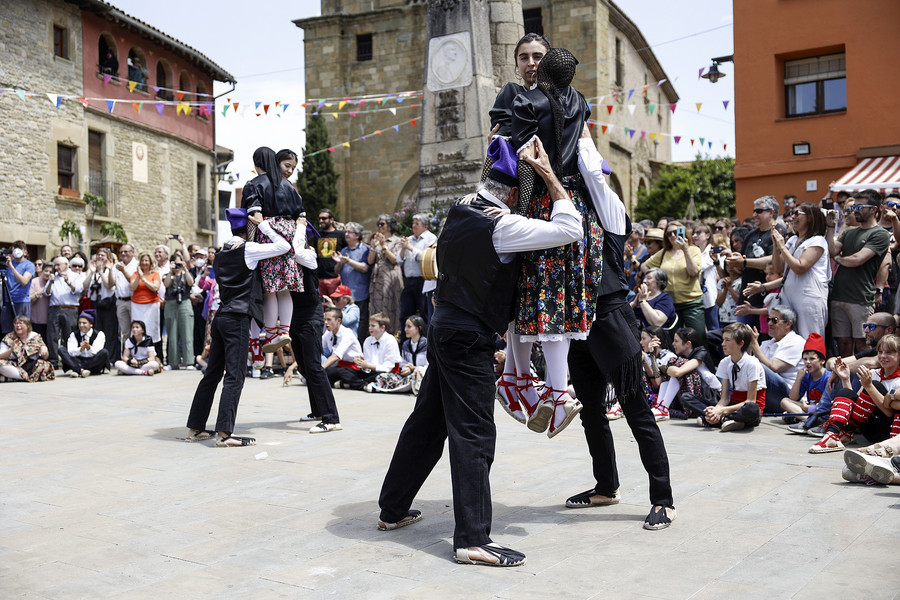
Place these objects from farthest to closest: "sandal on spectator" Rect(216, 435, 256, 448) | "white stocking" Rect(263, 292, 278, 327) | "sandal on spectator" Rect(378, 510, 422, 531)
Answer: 1. "white stocking" Rect(263, 292, 278, 327)
2. "sandal on spectator" Rect(216, 435, 256, 448)
3. "sandal on spectator" Rect(378, 510, 422, 531)

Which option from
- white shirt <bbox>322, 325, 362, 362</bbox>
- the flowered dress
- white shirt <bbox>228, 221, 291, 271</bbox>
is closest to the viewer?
white shirt <bbox>228, 221, 291, 271</bbox>

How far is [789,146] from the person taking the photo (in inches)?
885

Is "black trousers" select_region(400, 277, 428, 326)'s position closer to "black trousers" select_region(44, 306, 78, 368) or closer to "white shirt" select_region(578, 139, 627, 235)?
"black trousers" select_region(44, 306, 78, 368)

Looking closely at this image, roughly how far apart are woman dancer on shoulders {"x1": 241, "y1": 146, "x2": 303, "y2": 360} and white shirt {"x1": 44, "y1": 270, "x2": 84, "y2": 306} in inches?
322

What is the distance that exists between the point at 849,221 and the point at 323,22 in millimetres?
30428

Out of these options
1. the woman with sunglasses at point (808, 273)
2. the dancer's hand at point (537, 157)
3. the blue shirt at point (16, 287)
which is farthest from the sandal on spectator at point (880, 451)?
the blue shirt at point (16, 287)

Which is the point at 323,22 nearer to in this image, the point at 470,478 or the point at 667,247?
the point at 667,247

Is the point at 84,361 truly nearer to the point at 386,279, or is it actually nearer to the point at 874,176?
the point at 386,279

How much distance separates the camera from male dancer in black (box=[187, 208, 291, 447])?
23.1 feet

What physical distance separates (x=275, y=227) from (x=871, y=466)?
15.0ft

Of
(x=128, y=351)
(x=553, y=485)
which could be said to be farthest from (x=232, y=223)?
(x=128, y=351)

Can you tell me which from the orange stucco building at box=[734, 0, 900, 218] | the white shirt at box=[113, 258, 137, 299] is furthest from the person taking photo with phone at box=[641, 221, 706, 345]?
the orange stucco building at box=[734, 0, 900, 218]

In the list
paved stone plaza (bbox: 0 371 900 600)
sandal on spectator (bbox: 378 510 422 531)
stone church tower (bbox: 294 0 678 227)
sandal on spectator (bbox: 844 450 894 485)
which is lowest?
paved stone plaza (bbox: 0 371 900 600)

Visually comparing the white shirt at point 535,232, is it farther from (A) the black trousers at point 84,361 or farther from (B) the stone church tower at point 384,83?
(B) the stone church tower at point 384,83
